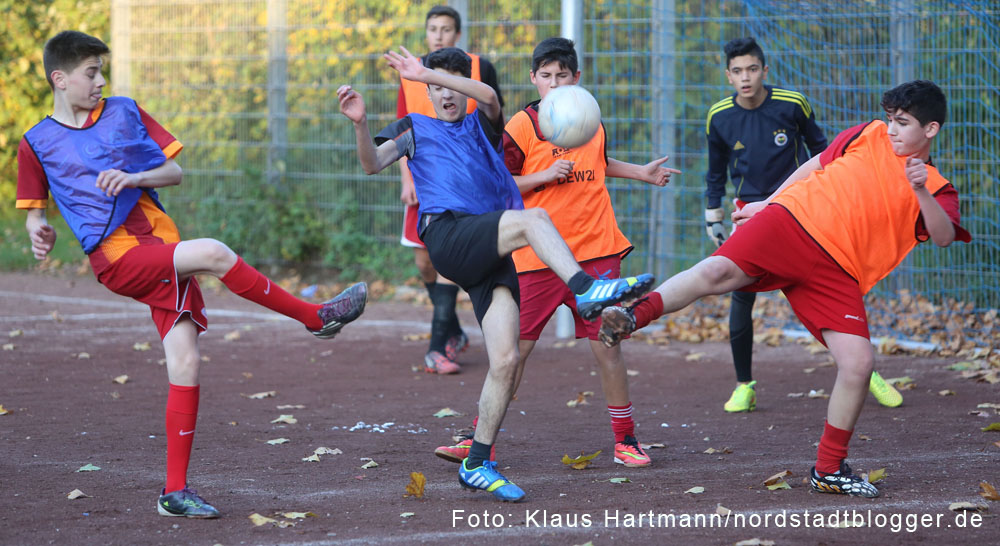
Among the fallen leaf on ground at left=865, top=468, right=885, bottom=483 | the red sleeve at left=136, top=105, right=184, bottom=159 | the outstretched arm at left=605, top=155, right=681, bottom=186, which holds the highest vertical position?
the red sleeve at left=136, top=105, right=184, bottom=159

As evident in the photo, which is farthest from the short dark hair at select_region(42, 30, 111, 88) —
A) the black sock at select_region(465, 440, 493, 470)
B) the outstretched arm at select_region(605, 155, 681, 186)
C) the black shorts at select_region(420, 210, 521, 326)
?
the outstretched arm at select_region(605, 155, 681, 186)

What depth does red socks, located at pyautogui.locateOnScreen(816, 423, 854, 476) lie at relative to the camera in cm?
452

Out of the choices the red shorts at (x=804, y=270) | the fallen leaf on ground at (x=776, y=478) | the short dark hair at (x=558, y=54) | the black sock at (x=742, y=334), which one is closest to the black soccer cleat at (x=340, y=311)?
the short dark hair at (x=558, y=54)

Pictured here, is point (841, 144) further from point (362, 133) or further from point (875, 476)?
point (362, 133)

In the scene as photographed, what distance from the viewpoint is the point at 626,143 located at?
11.1 meters

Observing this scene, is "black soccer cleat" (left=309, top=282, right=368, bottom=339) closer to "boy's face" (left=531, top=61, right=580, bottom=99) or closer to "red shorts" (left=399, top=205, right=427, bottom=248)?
"boy's face" (left=531, top=61, right=580, bottom=99)

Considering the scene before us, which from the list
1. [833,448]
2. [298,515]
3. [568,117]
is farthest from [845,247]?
[298,515]

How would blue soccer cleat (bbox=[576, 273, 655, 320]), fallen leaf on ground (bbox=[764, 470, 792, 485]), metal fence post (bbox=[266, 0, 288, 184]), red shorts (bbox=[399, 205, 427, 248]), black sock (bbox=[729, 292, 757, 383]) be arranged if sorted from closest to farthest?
blue soccer cleat (bbox=[576, 273, 655, 320]) < fallen leaf on ground (bbox=[764, 470, 792, 485]) < black sock (bbox=[729, 292, 757, 383]) < red shorts (bbox=[399, 205, 427, 248]) < metal fence post (bbox=[266, 0, 288, 184])

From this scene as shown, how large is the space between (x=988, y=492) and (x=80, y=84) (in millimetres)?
4262

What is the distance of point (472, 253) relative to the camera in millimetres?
4441

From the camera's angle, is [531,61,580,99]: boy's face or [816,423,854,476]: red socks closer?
[816,423,854,476]: red socks

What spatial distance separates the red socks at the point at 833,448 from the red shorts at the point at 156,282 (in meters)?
2.79

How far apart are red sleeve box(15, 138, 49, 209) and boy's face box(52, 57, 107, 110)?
283mm

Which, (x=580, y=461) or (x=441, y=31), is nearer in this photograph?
(x=580, y=461)
